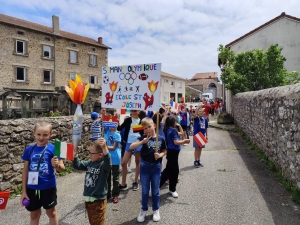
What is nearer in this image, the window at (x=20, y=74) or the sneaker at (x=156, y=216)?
the sneaker at (x=156, y=216)

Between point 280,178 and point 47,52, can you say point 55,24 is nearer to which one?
point 47,52

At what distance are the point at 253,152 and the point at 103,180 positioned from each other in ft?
21.7

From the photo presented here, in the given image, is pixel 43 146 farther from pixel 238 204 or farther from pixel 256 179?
pixel 256 179

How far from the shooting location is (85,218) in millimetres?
3650

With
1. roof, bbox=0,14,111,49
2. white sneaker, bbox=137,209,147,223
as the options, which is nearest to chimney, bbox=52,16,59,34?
roof, bbox=0,14,111,49

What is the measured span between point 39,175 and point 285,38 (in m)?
24.8

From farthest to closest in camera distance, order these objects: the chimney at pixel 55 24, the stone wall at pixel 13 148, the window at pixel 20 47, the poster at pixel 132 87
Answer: the chimney at pixel 55 24 < the window at pixel 20 47 < the stone wall at pixel 13 148 < the poster at pixel 132 87

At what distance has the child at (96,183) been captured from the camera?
2.96 metres

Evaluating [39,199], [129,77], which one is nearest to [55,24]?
[129,77]

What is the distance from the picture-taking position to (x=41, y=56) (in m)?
27.2

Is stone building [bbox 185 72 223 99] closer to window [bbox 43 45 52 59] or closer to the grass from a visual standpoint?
window [bbox 43 45 52 59]

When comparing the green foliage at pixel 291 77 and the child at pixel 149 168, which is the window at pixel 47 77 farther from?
the child at pixel 149 168

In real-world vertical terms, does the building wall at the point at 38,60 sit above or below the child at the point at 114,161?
above

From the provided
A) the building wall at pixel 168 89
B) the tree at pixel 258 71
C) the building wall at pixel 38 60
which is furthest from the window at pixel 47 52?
the tree at pixel 258 71
